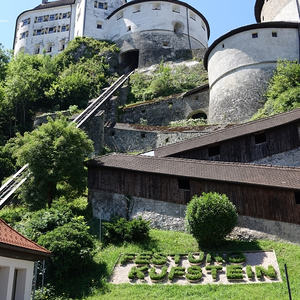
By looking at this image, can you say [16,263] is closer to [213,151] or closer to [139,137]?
[213,151]

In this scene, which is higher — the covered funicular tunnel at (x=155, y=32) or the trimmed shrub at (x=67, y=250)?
the covered funicular tunnel at (x=155, y=32)

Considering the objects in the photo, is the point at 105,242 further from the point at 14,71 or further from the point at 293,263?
the point at 14,71

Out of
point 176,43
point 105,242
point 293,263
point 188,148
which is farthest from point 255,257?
point 176,43

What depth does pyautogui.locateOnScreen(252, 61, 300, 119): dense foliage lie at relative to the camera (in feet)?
93.8

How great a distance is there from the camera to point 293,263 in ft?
49.2

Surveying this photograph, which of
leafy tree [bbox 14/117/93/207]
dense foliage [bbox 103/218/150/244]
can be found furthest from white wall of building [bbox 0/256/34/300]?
leafy tree [bbox 14/117/93/207]

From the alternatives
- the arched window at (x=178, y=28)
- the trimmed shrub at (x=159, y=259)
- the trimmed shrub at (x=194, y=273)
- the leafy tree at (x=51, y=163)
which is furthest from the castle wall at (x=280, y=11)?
the trimmed shrub at (x=194, y=273)

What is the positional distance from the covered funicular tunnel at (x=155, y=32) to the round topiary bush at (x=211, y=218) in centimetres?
3547

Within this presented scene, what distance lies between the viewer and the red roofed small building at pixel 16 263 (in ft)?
36.5

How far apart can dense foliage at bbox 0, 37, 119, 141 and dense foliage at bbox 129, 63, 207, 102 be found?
4105 millimetres

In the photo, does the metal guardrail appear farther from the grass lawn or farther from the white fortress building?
the white fortress building

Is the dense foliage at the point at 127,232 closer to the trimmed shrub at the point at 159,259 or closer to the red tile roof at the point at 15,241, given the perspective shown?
the trimmed shrub at the point at 159,259

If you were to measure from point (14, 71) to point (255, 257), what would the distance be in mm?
35517

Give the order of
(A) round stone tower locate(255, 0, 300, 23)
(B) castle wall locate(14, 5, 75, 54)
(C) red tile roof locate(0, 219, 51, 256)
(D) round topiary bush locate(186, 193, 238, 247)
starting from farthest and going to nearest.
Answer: (B) castle wall locate(14, 5, 75, 54), (A) round stone tower locate(255, 0, 300, 23), (D) round topiary bush locate(186, 193, 238, 247), (C) red tile roof locate(0, 219, 51, 256)
